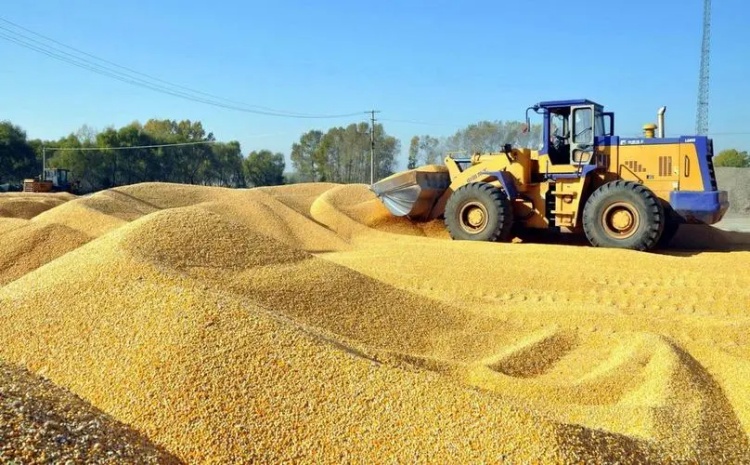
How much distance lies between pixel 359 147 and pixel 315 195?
87.6 feet

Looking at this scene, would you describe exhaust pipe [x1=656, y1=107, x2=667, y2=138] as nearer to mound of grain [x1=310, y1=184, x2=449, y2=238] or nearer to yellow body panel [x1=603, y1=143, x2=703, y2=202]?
yellow body panel [x1=603, y1=143, x2=703, y2=202]

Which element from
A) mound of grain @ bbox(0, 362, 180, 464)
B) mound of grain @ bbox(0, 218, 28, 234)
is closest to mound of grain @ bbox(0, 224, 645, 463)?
mound of grain @ bbox(0, 362, 180, 464)

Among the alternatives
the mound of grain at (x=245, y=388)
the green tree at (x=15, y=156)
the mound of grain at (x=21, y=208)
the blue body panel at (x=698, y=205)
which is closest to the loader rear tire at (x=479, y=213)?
the blue body panel at (x=698, y=205)

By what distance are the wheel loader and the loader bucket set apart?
0.06 ft

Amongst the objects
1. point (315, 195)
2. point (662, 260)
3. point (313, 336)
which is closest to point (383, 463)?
point (313, 336)

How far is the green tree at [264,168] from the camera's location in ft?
150

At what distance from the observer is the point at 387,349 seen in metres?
4.56

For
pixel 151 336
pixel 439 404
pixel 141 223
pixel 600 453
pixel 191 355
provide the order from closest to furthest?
pixel 600 453 < pixel 439 404 < pixel 191 355 < pixel 151 336 < pixel 141 223

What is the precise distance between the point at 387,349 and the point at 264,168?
140 ft

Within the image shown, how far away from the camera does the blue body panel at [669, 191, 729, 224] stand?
29.0ft

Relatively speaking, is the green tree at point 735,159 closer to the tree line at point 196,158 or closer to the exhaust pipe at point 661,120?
the tree line at point 196,158

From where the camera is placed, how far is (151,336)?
3652mm

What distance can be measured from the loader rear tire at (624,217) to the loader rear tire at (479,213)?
129cm

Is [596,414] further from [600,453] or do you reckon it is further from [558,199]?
[558,199]
